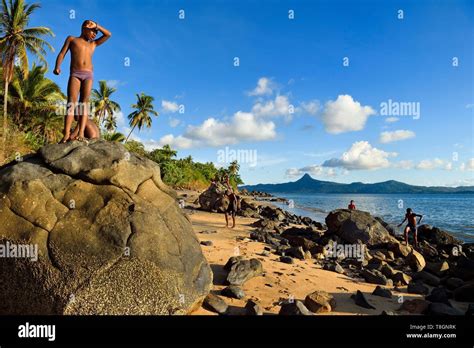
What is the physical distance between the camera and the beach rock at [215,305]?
18.1 feet

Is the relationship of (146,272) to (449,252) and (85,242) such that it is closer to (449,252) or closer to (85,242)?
(85,242)

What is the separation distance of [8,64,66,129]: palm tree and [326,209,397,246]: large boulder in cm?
2814

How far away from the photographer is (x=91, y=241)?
185 inches

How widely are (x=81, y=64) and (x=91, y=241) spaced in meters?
4.01

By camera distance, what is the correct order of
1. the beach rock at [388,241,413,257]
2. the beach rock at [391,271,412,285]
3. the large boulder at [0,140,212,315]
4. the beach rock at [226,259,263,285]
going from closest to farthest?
the large boulder at [0,140,212,315] < the beach rock at [226,259,263,285] < the beach rock at [391,271,412,285] < the beach rock at [388,241,413,257]

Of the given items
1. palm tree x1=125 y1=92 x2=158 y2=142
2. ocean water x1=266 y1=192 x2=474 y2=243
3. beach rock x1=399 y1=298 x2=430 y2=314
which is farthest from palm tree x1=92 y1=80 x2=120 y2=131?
beach rock x1=399 y1=298 x2=430 y2=314

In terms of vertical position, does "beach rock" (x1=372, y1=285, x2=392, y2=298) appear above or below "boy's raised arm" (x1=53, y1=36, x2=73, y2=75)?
below

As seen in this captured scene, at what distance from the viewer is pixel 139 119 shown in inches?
2071

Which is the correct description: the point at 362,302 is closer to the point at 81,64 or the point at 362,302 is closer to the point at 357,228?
the point at 81,64

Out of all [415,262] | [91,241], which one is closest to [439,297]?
[415,262]

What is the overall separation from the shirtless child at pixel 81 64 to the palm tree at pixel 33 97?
90.6ft

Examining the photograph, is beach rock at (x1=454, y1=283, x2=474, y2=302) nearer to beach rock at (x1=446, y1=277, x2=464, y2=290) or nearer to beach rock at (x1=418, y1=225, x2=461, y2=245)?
beach rock at (x1=446, y1=277, x2=464, y2=290)

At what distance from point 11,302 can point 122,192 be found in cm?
224

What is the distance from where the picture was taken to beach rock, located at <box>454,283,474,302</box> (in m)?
7.80
